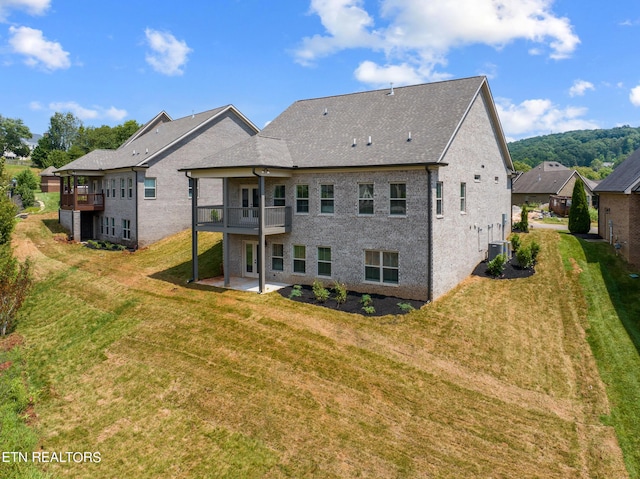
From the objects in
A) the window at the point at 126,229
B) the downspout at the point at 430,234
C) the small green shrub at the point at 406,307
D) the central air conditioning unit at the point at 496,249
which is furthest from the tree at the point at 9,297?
the central air conditioning unit at the point at 496,249

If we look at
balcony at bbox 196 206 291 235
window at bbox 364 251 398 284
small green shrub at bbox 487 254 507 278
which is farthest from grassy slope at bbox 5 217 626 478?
Answer: balcony at bbox 196 206 291 235

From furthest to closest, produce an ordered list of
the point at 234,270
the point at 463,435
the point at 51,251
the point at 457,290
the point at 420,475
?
the point at 51,251 < the point at 234,270 < the point at 457,290 < the point at 463,435 < the point at 420,475

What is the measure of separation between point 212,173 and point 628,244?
20552 millimetres

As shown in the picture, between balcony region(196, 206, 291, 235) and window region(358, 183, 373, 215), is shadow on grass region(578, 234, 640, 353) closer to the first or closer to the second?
window region(358, 183, 373, 215)

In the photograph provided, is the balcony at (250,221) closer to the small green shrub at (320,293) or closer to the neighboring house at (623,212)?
→ the small green shrub at (320,293)

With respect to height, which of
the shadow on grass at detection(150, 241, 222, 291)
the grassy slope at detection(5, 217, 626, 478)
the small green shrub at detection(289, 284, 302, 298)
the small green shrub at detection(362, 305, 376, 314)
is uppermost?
the shadow on grass at detection(150, 241, 222, 291)

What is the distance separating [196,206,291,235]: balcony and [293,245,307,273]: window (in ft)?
3.29

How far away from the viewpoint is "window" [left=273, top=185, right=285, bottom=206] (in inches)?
790

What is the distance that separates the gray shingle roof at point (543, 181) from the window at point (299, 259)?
153 ft

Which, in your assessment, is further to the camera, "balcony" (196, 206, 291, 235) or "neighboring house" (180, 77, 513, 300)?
"balcony" (196, 206, 291, 235)

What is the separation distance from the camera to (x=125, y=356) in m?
14.6

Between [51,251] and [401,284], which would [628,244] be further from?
[51,251]

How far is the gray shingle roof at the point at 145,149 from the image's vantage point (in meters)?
30.2

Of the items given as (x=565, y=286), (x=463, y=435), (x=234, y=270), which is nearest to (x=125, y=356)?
(x=234, y=270)
